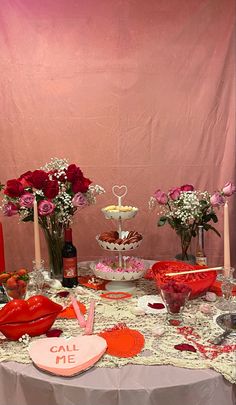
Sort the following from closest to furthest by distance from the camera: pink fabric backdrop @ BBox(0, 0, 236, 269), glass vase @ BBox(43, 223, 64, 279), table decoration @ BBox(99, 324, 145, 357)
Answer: table decoration @ BBox(99, 324, 145, 357) < glass vase @ BBox(43, 223, 64, 279) < pink fabric backdrop @ BBox(0, 0, 236, 269)

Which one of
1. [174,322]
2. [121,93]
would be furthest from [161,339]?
[121,93]

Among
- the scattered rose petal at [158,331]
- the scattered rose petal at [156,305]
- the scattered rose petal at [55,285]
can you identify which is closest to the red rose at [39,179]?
the scattered rose petal at [55,285]

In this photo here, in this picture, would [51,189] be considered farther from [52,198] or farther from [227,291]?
[227,291]

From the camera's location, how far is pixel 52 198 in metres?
1.70

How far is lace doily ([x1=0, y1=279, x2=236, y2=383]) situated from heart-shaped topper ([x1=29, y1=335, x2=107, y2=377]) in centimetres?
3

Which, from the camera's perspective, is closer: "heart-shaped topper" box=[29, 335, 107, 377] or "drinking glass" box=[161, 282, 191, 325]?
"heart-shaped topper" box=[29, 335, 107, 377]

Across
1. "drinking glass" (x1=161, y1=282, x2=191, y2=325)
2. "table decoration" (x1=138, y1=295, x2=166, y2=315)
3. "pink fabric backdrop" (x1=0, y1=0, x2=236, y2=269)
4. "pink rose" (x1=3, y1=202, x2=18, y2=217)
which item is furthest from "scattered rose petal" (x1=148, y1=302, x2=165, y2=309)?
"pink fabric backdrop" (x1=0, y1=0, x2=236, y2=269)

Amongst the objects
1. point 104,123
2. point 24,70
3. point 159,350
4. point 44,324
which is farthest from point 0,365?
point 24,70

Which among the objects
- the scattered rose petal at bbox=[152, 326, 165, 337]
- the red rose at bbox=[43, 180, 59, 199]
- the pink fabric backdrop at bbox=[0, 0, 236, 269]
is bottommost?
the scattered rose petal at bbox=[152, 326, 165, 337]

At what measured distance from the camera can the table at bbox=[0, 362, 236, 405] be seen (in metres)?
1.05

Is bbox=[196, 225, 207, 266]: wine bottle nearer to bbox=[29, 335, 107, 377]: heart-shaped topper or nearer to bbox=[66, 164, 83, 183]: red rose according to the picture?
bbox=[66, 164, 83, 183]: red rose

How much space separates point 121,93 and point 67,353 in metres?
1.62

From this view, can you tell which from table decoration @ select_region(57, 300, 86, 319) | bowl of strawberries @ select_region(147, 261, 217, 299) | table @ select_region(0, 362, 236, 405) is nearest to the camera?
table @ select_region(0, 362, 236, 405)

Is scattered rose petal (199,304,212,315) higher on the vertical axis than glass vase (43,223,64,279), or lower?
lower
